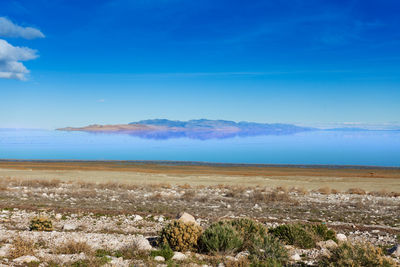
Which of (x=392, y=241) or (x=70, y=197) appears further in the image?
(x=70, y=197)

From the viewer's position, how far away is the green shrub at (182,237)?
9.43 m

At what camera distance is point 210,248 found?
30.3 feet

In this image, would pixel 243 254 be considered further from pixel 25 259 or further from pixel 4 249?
pixel 4 249

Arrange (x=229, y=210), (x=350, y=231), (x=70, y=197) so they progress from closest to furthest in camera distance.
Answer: (x=350, y=231) → (x=229, y=210) → (x=70, y=197)

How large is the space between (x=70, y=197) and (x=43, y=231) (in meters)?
10.5

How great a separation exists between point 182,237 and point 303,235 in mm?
3497

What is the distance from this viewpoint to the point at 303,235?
1047 cm

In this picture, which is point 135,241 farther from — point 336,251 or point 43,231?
point 336,251

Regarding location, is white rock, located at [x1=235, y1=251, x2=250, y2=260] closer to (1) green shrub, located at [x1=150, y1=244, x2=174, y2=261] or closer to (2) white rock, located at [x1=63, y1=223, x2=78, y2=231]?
(1) green shrub, located at [x1=150, y1=244, x2=174, y2=261]

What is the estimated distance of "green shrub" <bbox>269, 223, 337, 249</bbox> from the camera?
10.3 meters

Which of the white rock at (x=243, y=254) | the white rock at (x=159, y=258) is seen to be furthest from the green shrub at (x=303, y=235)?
the white rock at (x=159, y=258)

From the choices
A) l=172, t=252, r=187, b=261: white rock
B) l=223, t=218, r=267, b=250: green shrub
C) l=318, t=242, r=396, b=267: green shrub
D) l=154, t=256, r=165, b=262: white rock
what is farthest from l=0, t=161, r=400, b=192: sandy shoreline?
l=318, t=242, r=396, b=267: green shrub

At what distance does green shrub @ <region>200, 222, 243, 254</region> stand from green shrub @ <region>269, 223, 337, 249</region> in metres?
1.88

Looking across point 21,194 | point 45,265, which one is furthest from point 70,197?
point 45,265
